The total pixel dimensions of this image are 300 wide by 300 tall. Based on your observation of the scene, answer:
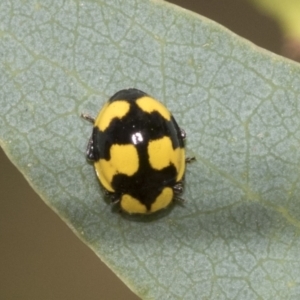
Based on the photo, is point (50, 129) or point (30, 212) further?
point (30, 212)

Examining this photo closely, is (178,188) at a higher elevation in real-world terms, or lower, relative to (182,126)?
lower

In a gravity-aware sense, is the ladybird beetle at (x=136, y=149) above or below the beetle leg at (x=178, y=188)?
above

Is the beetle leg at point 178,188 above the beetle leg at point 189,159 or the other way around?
the other way around

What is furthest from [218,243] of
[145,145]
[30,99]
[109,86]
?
[30,99]

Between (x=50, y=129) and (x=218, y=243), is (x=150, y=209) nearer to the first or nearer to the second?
(x=218, y=243)
